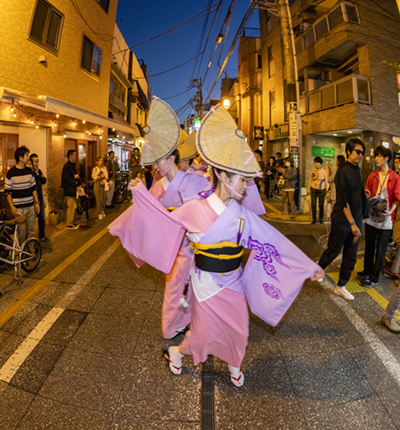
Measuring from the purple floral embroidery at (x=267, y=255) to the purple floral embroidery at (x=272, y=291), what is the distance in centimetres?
9

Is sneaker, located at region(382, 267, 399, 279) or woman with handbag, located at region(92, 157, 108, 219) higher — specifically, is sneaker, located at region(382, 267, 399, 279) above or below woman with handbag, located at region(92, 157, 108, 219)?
below

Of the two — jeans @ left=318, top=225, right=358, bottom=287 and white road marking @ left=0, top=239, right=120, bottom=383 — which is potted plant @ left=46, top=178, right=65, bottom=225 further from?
jeans @ left=318, top=225, right=358, bottom=287

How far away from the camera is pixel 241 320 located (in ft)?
7.81

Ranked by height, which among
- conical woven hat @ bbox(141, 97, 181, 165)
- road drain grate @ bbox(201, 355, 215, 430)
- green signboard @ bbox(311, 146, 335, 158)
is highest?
green signboard @ bbox(311, 146, 335, 158)

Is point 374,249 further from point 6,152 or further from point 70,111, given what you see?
point 6,152

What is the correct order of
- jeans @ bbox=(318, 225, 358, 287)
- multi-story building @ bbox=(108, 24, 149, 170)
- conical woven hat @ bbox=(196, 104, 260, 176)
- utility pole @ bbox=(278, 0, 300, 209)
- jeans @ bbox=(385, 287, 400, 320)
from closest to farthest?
conical woven hat @ bbox=(196, 104, 260, 176), jeans @ bbox=(385, 287, 400, 320), jeans @ bbox=(318, 225, 358, 287), utility pole @ bbox=(278, 0, 300, 209), multi-story building @ bbox=(108, 24, 149, 170)

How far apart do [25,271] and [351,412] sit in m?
4.97

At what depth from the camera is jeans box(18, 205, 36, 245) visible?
5.19 m

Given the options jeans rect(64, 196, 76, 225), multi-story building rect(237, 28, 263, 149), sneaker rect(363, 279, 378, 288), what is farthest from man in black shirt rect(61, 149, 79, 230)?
multi-story building rect(237, 28, 263, 149)

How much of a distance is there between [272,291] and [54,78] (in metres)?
11.1

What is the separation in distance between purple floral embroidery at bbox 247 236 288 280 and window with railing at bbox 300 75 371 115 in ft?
41.9

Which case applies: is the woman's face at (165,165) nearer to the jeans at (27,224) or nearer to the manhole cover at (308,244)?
the jeans at (27,224)

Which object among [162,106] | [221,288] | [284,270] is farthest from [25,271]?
[284,270]

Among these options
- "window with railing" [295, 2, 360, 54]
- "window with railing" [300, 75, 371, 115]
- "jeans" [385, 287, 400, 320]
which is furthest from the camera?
"window with railing" [295, 2, 360, 54]
